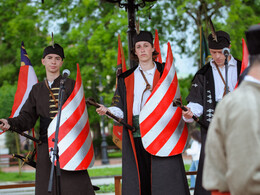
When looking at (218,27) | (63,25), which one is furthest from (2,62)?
(218,27)

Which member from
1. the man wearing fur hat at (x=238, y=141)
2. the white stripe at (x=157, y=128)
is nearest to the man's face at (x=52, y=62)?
the white stripe at (x=157, y=128)

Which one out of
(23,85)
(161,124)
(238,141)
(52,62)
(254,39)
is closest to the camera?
(238,141)

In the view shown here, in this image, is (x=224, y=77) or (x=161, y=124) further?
(x=224, y=77)

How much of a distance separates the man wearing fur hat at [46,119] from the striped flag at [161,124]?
A: 0.88 meters

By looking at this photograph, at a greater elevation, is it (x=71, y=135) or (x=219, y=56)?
(x=219, y=56)

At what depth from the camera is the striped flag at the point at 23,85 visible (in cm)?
549

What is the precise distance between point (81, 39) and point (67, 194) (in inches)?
391

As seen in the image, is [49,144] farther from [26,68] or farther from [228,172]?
[228,172]

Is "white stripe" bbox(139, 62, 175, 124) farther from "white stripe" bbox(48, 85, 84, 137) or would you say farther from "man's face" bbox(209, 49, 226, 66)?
"white stripe" bbox(48, 85, 84, 137)

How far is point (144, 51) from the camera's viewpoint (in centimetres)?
476

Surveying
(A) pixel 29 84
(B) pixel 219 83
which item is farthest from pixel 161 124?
(A) pixel 29 84

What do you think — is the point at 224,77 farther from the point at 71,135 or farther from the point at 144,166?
the point at 71,135

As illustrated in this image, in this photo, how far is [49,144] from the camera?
4.64 meters

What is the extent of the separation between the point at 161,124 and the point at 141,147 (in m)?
0.39
